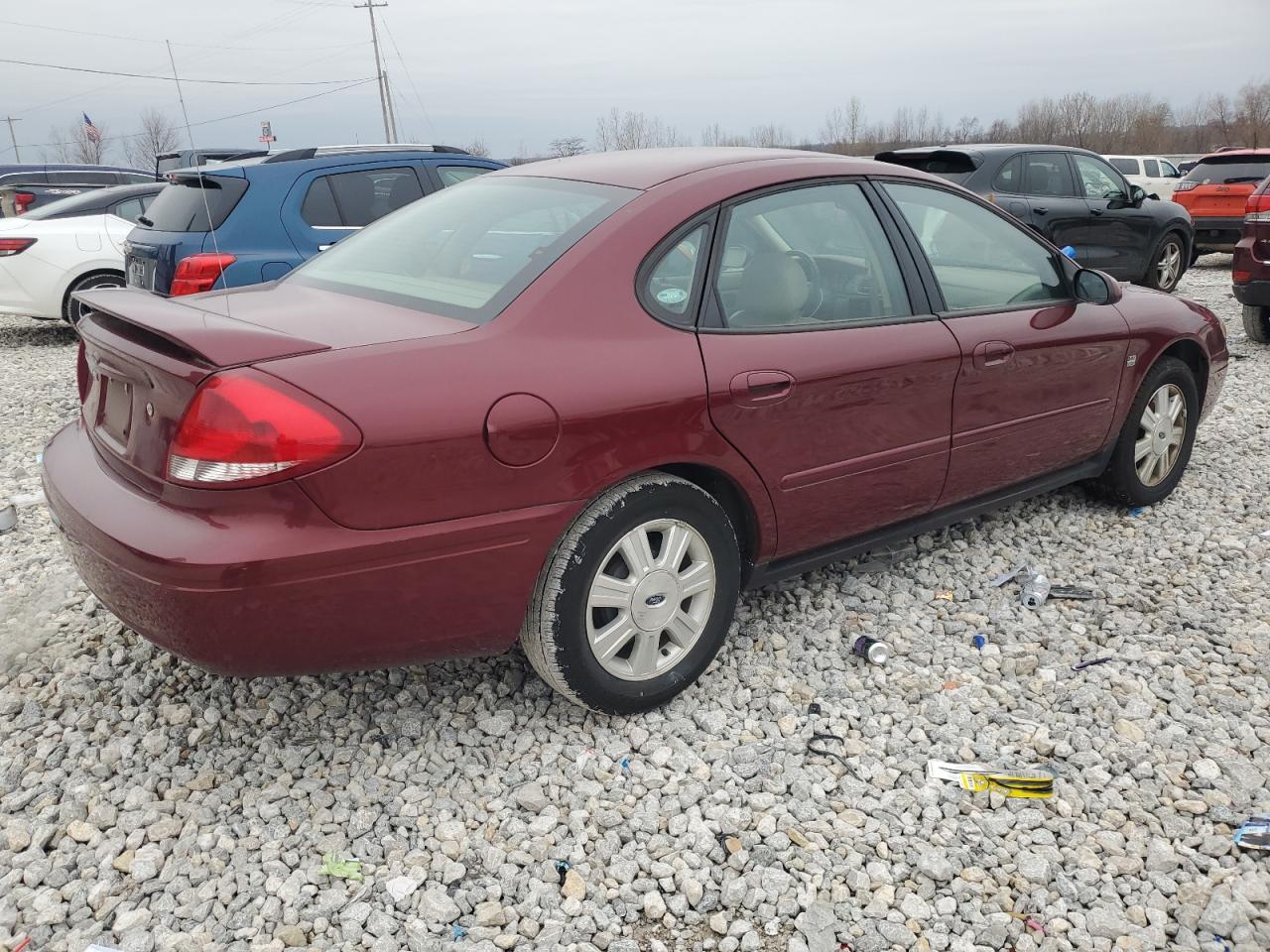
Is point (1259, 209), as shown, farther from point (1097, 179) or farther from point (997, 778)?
point (997, 778)

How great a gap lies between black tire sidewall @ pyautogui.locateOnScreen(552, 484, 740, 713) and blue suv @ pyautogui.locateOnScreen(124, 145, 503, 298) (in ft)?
14.0

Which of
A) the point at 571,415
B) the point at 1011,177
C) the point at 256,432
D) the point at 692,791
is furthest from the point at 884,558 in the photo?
the point at 1011,177

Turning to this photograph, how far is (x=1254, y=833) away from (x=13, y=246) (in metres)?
10.5

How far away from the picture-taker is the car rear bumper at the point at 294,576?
2.35 metres

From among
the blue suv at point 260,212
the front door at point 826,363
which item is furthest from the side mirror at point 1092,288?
the blue suv at point 260,212

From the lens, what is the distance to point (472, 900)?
2418 millimetres

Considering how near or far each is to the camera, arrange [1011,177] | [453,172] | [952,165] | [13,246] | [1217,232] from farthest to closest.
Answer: [1217,232], [1011,177], [952,165], [13,246], [453,172]

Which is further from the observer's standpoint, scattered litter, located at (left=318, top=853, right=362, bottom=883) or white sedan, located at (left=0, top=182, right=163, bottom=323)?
white sedan, located at (left=0, top=182, right=163, bottom=323)

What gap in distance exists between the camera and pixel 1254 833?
2.60 meters

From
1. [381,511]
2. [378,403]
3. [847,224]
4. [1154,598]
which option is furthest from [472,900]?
[1154,598]

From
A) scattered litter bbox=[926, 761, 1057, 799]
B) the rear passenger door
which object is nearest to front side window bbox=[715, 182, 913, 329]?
scattered litter bbox=[926, 761, 1057, 799]

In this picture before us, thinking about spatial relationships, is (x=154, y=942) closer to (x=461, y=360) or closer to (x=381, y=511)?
(x=381, y=511)

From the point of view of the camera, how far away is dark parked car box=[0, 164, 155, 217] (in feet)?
46.3

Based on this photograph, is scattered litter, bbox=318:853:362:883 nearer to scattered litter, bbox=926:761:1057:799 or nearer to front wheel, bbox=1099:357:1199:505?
scattered litter, bbox=926:761:1057:799
